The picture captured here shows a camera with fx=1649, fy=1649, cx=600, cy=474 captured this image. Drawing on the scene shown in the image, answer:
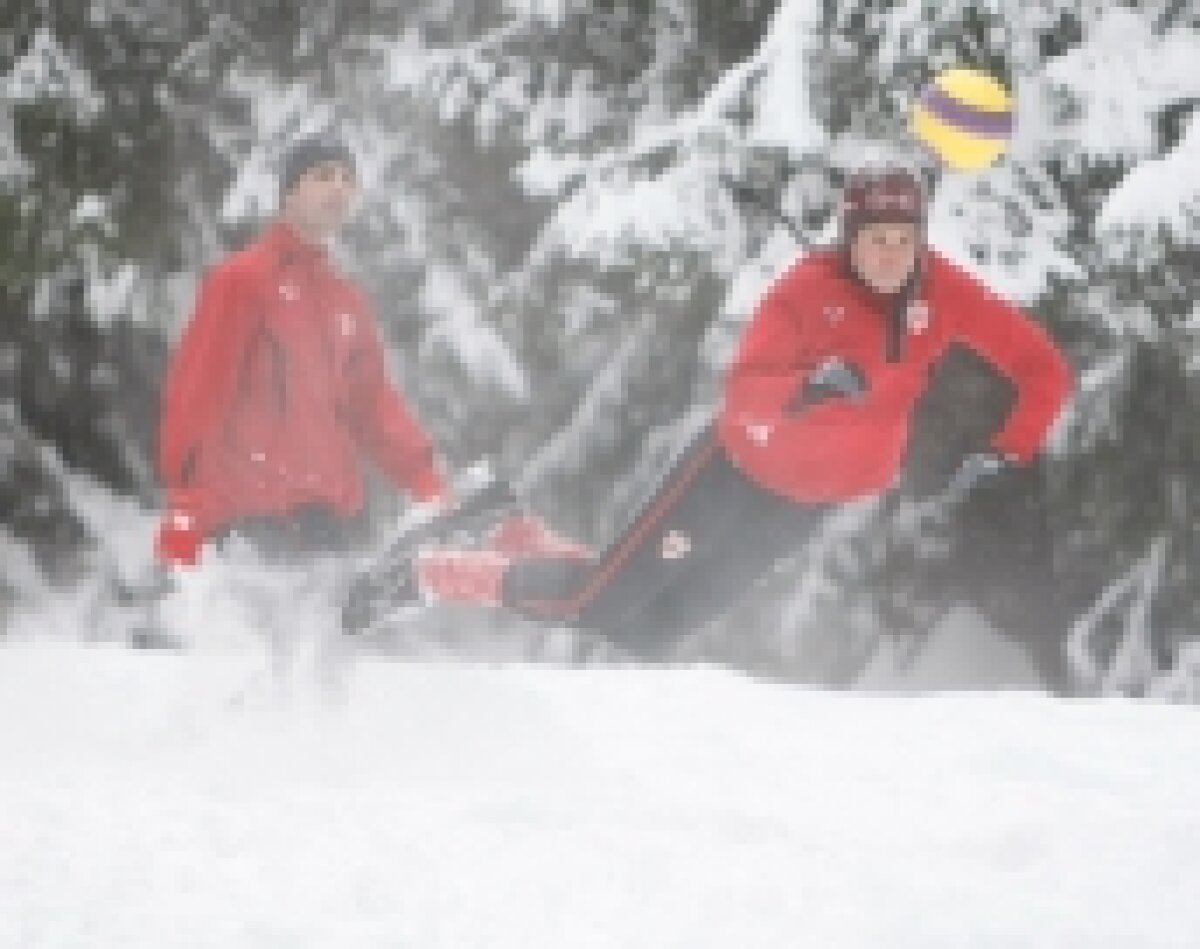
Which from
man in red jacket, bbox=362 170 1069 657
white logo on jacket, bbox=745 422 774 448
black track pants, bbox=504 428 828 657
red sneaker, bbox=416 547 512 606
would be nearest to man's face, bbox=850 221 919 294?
man in red jacket, bbox=362 170 1069 657

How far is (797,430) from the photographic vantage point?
4410 millimetres

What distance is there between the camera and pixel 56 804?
11.9 ft

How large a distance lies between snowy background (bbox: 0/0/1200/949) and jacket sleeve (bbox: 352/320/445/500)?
1.83 ft

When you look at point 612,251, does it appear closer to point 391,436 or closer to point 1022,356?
point 391,436

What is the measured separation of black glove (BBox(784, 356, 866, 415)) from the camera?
425 cm

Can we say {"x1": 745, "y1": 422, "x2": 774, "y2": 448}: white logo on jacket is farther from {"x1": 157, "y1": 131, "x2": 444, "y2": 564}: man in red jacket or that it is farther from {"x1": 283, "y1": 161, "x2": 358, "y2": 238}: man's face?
{"x1": 283, "y1": 161, "x2": 358, "y2": 238}: man's face

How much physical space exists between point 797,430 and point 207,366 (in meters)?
1.69

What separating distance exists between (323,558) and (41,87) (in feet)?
16.4

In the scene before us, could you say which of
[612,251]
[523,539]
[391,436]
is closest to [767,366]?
[523,539]

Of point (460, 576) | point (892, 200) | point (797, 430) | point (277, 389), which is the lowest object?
point (460, 576)

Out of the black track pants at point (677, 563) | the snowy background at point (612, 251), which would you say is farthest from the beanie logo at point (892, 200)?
the snowy background at point (612, 251)

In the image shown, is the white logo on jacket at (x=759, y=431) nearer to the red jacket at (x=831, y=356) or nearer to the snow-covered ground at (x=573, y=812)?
the red jacket at (x=831, y=356)

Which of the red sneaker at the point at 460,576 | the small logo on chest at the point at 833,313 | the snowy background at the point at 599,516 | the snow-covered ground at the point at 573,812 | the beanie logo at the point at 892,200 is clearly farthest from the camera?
the red sneaker at the point at 460,576

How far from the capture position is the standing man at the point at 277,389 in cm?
474
